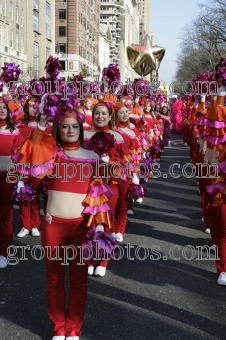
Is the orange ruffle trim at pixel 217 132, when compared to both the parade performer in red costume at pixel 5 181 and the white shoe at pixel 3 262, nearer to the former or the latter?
the parade performer in red costume at pixel 5 181

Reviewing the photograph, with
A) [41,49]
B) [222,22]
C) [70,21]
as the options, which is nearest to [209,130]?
[222,22]

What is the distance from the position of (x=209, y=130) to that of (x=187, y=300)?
63.1 inches

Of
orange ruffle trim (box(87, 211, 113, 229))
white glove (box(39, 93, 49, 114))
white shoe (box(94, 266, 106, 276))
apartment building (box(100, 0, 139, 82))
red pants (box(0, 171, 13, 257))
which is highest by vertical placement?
apartment building (box(100, 0, 139, 82))

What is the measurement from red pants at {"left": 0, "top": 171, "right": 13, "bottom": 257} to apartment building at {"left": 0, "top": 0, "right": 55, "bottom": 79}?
1333 inches

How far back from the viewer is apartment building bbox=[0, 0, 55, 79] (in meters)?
41.8

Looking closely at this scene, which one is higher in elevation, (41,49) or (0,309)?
(41,49)

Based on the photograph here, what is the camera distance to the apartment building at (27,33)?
41.8m

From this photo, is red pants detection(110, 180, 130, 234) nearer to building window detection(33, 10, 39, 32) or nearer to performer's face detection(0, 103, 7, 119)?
performer's face detection(0, 103, 7, 119)

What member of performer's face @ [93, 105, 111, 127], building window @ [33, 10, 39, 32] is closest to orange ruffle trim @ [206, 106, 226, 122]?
performer's face @ [93, 105, 111, 127]

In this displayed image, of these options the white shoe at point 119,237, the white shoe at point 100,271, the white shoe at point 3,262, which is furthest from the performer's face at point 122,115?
the white shoe at point 3,262

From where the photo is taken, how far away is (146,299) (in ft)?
13.4

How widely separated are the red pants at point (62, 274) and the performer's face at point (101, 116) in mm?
1633

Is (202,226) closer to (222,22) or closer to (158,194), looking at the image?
(158,194)

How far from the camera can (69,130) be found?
3.29m
